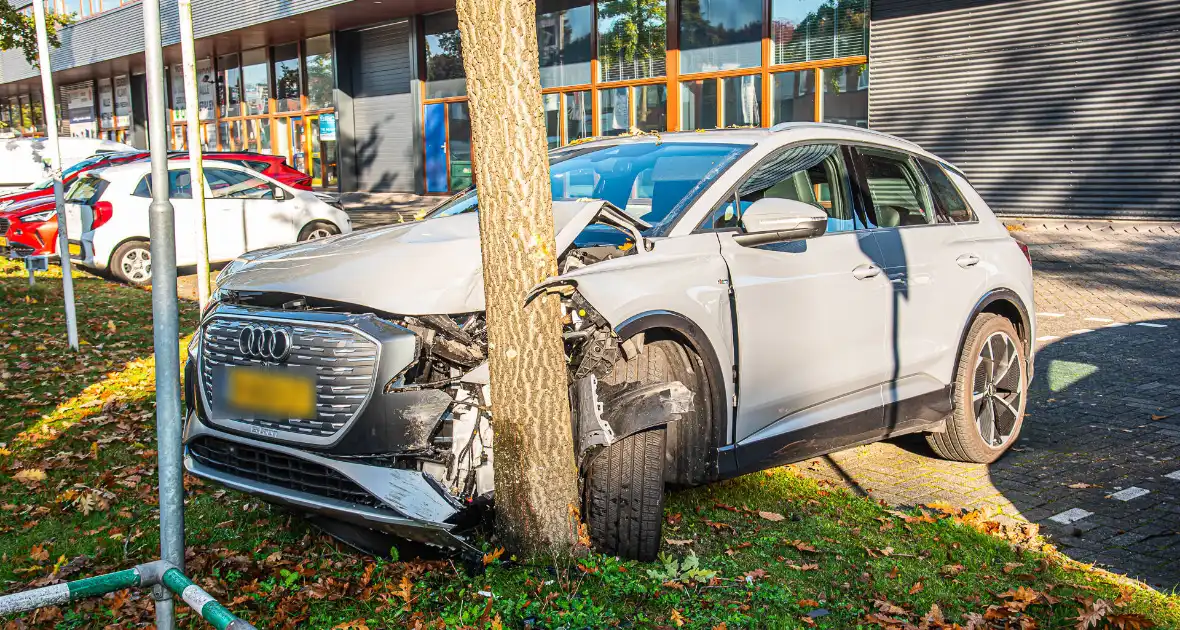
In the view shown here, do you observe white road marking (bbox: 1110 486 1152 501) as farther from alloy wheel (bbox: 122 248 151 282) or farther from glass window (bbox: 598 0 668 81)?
glass window (bbox: 598 0 668 81)

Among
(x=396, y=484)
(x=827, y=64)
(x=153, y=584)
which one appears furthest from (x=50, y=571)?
(x=827, y=64)

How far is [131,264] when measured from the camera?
14.0m

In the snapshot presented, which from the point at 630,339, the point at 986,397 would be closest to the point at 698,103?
the point at 986,397

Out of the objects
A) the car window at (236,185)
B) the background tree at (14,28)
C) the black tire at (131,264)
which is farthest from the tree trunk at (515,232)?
the background tree at (14,28)

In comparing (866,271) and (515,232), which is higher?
(515,232)

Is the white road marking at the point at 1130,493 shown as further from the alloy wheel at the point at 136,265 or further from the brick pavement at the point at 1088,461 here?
the alloy wheel at the point at 136,265

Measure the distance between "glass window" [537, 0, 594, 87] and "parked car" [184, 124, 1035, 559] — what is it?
1816 centimetres

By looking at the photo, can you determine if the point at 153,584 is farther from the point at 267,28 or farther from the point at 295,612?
the point at 267,28

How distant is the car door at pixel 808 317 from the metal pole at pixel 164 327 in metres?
2.25

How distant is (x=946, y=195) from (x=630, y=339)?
107 inches

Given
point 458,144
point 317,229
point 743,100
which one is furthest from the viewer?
point 458,144

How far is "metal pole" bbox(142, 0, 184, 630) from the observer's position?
2.83 m

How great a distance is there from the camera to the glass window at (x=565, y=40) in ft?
75.2

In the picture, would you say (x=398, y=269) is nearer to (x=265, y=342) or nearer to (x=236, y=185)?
(x=265, y=342)
